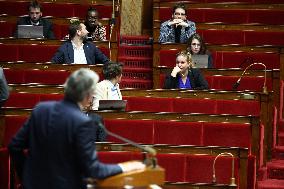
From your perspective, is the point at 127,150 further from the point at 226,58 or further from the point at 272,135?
the point at 226,58

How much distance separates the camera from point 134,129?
142 cm

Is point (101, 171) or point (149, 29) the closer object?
point (101, 171)

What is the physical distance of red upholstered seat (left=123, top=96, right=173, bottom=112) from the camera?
1.58 metres

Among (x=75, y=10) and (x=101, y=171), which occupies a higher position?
(x=75, y=10)

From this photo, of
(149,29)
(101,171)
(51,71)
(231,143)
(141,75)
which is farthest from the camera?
(149,29)

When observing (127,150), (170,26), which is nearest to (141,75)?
(170,26)

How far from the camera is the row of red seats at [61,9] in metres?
2.21

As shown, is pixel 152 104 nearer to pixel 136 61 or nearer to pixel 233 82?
pixel 233 82

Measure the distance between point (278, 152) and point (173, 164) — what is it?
445 mm

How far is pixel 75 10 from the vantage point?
2213mm

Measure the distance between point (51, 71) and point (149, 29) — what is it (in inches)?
28.4

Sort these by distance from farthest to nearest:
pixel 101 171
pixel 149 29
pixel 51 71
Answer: pixel 149 29
pixel 51 71
pixel 101 171

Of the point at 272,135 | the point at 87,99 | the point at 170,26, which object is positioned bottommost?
the point at 272,135

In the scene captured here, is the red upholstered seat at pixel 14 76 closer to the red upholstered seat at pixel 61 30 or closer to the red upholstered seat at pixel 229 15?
the red upholstered seat at pixel 61 30
